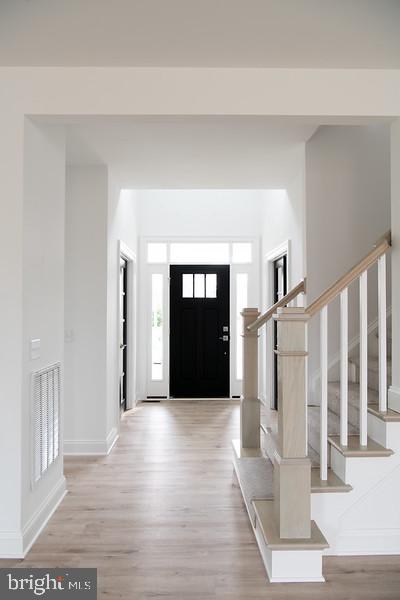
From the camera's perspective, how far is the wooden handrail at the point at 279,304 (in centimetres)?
339

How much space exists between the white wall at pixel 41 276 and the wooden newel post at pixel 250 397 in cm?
146

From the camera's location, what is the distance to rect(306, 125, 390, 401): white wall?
3.71 m

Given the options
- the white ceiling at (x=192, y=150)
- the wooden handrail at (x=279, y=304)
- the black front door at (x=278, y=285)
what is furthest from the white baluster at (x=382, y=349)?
the black front door at (x=278, y=285)

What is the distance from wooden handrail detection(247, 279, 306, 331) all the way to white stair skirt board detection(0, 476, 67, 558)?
1.89 meters

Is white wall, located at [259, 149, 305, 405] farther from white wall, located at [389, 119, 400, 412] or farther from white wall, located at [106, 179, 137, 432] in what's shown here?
white wall, located at [106, 179, 137, 432]

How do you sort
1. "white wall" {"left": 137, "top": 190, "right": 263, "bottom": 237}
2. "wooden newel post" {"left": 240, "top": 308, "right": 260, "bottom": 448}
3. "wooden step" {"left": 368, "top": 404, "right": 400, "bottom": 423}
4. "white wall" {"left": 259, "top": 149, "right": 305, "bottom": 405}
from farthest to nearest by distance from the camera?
"white wall" {"left": 137, "top": 190, "right": 263, "bottom": 237}
"white wall" {"left": 259, "top": 149, "right": 305, "bottom": 405}
"wooden newel post" {"left": 240, "top": 308, "right": 260, "bottom": 448}
"wooden step" {"left": 368, "top": 404, "right": 400, "bottom": 423}

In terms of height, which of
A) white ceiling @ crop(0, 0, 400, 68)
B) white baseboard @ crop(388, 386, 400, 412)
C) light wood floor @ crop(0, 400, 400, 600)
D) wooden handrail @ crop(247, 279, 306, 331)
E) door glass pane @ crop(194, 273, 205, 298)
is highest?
white ceiling @ crop(0, 0, 400, 68)

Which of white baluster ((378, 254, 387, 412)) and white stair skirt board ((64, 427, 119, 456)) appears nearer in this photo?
white baluster ((378, 254, 387, 412))

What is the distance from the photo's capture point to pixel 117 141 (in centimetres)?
356

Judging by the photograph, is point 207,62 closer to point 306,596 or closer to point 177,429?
point 306,596

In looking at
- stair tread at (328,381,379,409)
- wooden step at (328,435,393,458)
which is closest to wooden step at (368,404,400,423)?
wooden step at (328,435,393,458)

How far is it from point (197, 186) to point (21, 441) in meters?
3.27

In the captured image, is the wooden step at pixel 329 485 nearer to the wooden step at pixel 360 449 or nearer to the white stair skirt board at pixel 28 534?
the wooden step at pixel 360 449

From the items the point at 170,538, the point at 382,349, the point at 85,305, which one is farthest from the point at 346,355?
the point at 85,305
